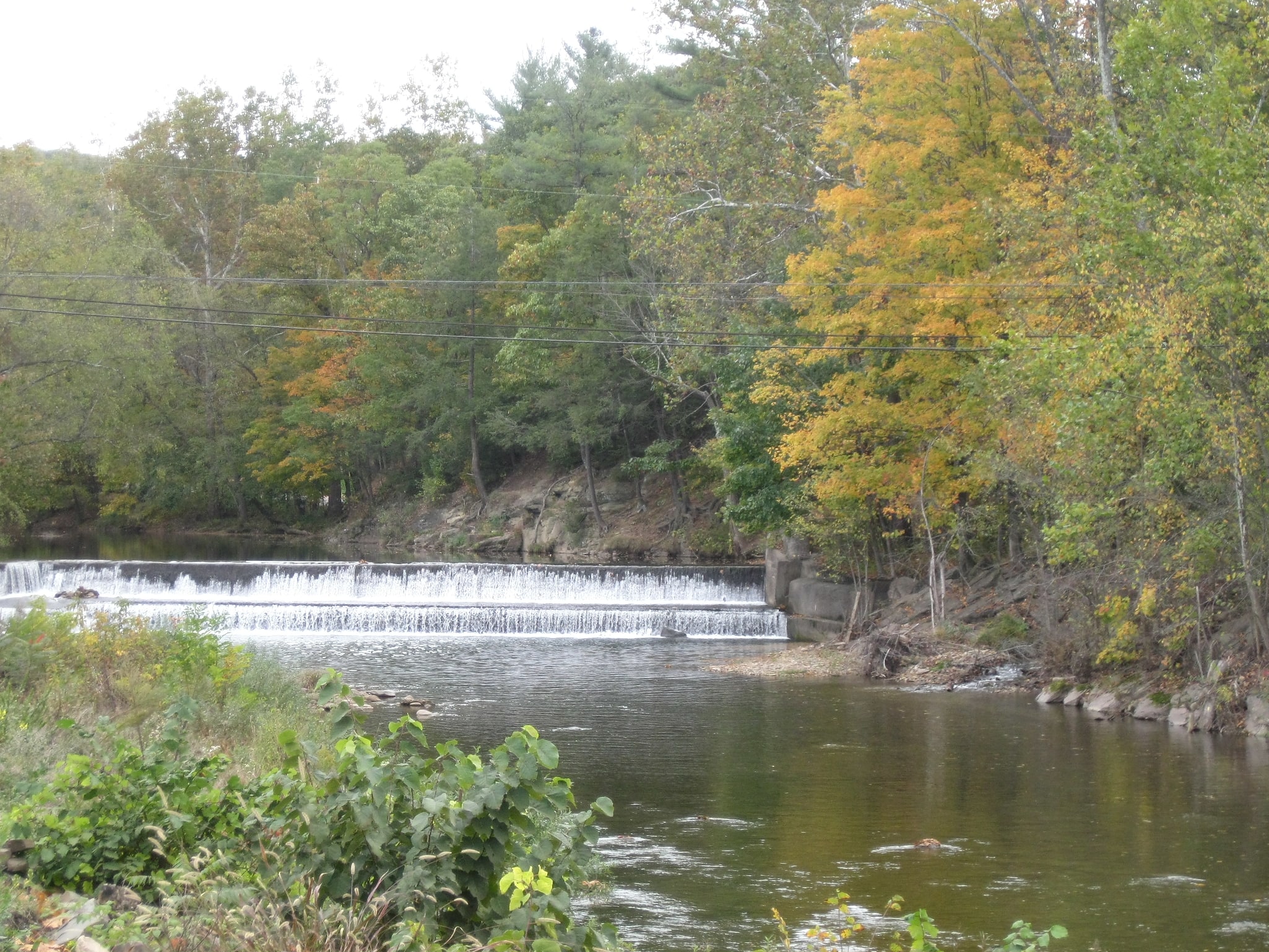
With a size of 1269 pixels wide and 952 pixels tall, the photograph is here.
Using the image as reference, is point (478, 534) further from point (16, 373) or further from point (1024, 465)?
point (1024, 465)

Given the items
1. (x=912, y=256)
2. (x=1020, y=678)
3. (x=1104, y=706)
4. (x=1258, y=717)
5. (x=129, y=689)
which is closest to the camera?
(x=129, y=689)

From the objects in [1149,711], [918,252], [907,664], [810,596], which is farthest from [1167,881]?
[810,596]

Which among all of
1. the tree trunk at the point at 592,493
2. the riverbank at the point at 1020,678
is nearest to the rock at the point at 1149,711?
the riverbank at the point at 1020,678

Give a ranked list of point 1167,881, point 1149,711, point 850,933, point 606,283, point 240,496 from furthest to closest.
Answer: point 240,496
point 606,283
point 1149,711
point 1167,881
point 850,933

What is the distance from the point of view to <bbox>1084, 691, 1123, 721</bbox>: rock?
52.2ft

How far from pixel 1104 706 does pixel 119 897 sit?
1360 cm

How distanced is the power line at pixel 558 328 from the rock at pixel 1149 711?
502 cm

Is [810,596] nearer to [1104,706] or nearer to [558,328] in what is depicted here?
[1104,706]

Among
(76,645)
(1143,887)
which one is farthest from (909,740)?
(76,645)

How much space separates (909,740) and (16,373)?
87.0ft

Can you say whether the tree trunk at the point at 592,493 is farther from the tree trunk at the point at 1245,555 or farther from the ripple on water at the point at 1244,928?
the ripple on water at the point at 1244,928

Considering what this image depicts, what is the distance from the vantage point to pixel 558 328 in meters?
37.0

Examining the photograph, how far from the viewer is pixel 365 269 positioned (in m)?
45.6

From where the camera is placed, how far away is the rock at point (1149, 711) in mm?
15570
